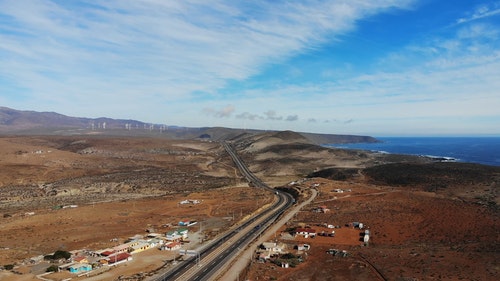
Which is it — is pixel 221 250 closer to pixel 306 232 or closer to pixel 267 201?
pixel 306 232

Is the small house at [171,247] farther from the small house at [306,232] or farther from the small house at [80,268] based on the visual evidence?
the small house at [306,232]

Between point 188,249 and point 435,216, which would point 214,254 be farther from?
point 435,216

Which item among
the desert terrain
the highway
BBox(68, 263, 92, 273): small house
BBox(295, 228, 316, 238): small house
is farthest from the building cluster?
BBox(295, 228, 316, 238): small house

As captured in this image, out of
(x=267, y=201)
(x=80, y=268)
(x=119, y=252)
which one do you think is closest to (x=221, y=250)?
(x=119, y=252)

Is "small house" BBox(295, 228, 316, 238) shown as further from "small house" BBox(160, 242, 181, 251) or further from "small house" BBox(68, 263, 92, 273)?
"small house" BBox(68, 263, 92, 273)

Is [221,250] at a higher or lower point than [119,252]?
higher

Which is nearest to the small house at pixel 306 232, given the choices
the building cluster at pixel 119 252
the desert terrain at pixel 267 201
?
the desert terrain at pixel 267 201

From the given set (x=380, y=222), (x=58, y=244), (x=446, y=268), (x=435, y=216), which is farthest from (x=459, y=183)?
(x=58, y=244)
